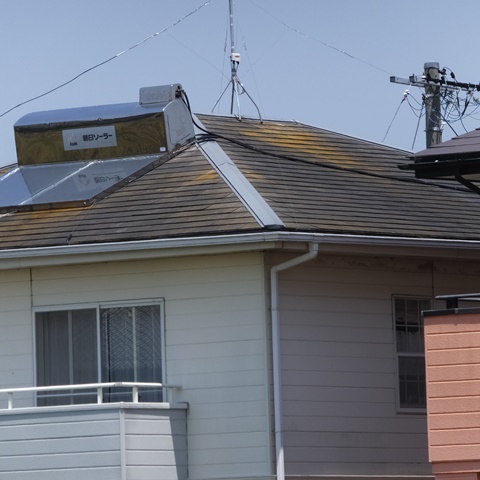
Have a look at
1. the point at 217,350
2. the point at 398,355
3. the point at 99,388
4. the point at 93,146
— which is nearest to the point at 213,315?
the point at 217,350

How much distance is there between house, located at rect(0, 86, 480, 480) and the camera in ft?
51.8

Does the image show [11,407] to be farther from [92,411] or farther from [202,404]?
[202,404]

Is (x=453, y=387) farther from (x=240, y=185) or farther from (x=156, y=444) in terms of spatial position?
(x=240, y=185)

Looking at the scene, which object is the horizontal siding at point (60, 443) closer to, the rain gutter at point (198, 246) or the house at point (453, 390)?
the rain gutter at point (198, 246)

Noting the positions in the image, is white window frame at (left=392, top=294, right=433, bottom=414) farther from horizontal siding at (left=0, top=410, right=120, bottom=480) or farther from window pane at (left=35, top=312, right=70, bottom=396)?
window pane at (left=35, top=312, right=70, bottom=396)

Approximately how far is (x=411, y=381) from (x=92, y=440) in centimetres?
429

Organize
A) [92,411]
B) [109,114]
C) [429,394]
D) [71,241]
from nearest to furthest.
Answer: [429,394] < [92,411] < [71,241] < [109,114]

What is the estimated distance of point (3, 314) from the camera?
17312mm

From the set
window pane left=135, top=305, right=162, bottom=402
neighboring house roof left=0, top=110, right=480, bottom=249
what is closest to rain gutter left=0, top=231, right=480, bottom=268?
neighboring house roof left=0, top=110, right=480, bottom=249

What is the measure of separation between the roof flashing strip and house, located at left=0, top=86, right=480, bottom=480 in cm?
4

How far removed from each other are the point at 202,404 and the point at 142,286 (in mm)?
1627

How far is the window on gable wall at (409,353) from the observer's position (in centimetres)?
1730

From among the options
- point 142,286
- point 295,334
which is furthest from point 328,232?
point 142,286

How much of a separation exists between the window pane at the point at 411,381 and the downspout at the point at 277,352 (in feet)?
6.87
